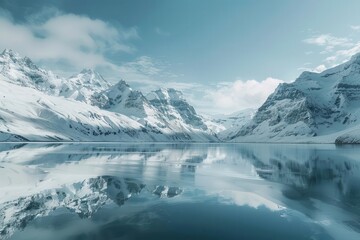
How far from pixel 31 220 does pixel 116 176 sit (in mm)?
24354

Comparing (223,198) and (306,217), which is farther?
(223,198)

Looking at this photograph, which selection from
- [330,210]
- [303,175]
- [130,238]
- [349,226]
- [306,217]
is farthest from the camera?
[303,175]

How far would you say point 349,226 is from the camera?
23.9 m

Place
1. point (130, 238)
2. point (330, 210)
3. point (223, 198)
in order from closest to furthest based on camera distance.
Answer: point (130, 238), point (330, 210), point (223, 198)

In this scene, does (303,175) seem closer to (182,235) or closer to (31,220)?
(182,235)

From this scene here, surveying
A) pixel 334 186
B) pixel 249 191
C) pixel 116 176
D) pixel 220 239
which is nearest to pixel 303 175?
pixel 334 186

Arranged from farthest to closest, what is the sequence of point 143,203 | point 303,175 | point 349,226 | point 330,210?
point 303,175 → point 143,203 → point 330,210 → point 349,226

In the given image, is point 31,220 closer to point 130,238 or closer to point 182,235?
point 130,238

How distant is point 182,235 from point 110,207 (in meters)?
9.23

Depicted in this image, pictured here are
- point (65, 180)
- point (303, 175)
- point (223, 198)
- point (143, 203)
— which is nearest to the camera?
point (143, 203)

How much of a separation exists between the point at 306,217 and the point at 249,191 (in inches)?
469

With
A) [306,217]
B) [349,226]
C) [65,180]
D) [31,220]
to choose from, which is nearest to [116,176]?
[65,180]

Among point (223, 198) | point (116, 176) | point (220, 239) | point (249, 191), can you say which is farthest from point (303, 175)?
point (220, 239)

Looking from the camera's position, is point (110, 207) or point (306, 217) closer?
point (306, 217)
